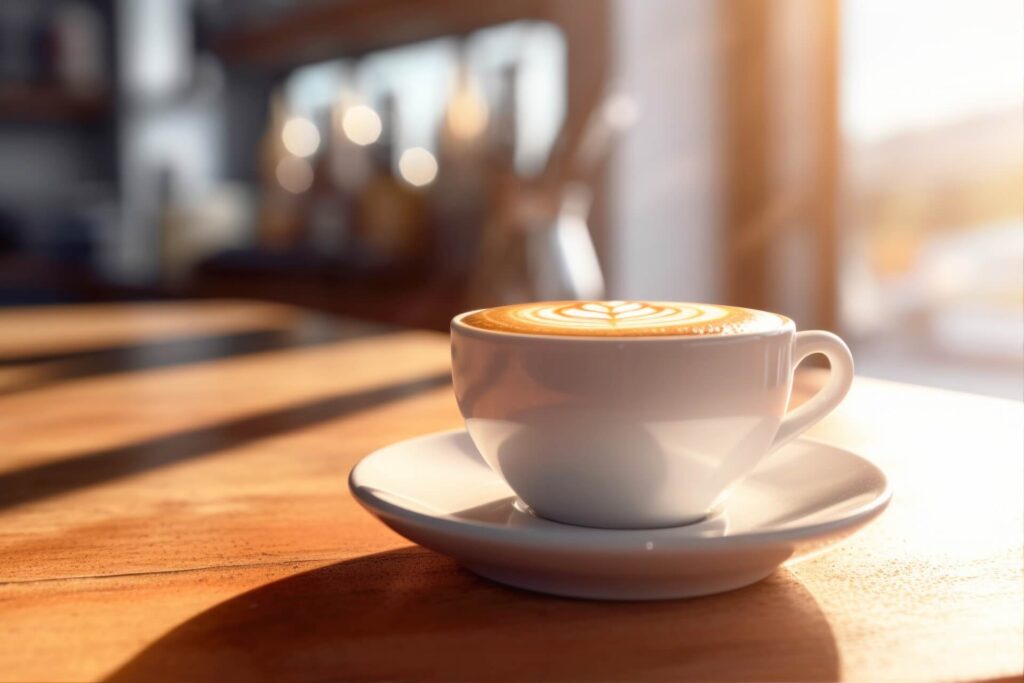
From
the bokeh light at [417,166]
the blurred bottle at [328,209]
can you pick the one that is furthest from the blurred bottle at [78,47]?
the bokeh light at [417,166]

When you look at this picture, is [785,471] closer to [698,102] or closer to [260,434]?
[260,434]

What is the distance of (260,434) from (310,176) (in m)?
3.71

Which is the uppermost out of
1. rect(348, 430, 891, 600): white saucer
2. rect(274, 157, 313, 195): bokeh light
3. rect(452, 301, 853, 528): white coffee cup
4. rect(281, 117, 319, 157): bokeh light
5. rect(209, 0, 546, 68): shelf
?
rect(209, 0, 546, 68): shelf

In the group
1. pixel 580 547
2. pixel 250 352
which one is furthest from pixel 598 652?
pixel 250 352

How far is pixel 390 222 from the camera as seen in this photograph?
3.57 m

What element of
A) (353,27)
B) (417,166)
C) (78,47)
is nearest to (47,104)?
(78,47)

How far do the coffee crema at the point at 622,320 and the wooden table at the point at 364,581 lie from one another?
0.08m

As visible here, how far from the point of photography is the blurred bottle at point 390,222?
11.5 feet

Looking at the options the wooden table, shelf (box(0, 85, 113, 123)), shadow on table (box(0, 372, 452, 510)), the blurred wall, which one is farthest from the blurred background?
the wooden table

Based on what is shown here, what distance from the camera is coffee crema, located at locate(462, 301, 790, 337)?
1.11ft

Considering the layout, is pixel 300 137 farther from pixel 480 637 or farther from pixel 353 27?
pixel 480 637

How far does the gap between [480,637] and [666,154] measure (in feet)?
8.32

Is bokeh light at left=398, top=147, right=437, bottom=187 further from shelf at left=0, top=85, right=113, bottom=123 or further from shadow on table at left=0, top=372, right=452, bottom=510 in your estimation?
shadow on table at left=0, top=372, right=452, bottom=510

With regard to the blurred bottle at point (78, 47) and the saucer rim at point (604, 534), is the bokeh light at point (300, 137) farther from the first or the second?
the saucer rim at point (604, 534)
